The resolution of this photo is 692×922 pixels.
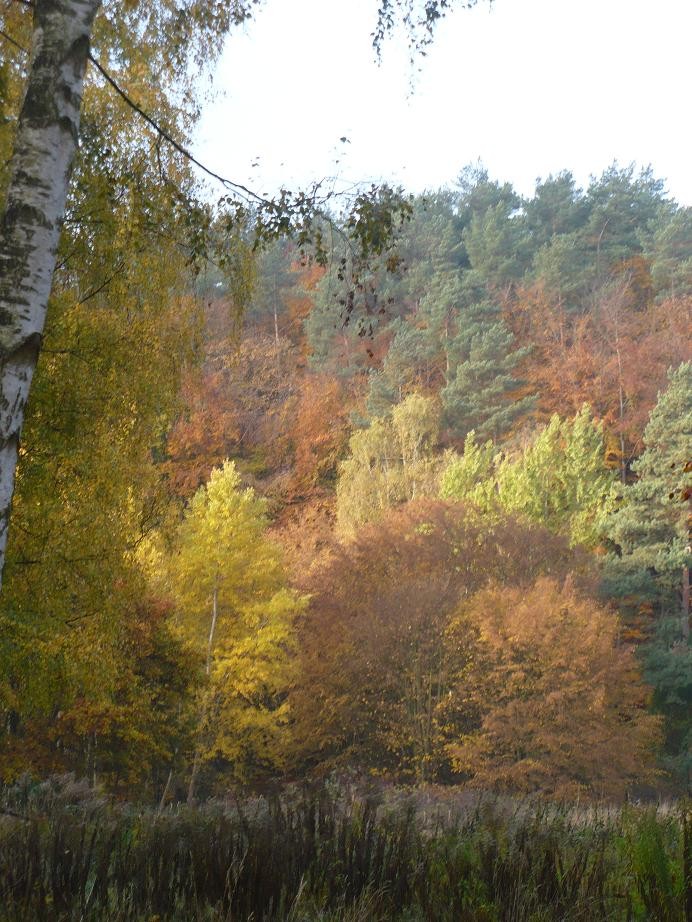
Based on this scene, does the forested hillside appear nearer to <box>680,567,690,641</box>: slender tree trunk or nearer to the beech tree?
<box>680,567,690,641</box>: slender tree trunk

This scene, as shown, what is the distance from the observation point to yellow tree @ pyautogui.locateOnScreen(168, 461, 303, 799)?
2605 cm

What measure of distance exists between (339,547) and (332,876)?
89.1 ft

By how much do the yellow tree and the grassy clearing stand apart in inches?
873

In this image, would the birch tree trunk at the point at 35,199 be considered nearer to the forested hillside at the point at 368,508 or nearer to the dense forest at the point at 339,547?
the dense forest at the point at 339,547

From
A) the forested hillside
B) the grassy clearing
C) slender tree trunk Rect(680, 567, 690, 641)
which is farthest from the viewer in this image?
slender tree trunk Rect(680, 567, 690, 641)

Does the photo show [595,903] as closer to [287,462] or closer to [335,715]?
[335,715]

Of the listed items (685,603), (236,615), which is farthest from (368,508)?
(685,603)

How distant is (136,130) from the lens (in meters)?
8.41

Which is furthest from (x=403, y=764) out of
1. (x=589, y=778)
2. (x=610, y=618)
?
(x=610, y=618)

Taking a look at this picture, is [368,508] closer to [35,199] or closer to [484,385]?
[484,385]

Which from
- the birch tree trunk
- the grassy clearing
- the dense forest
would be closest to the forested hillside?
the dense forest

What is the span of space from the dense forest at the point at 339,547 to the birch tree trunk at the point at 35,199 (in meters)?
0.07

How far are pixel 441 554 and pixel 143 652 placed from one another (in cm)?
1243

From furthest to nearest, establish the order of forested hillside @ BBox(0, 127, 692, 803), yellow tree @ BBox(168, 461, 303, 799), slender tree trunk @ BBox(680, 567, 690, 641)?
slender tree trunk @ BBox(680, 567, 690, 641) → yellow tree @ BBox(168, 461, 303, 799) → forested hillside @ BBox(0, 127, 692, 803)
